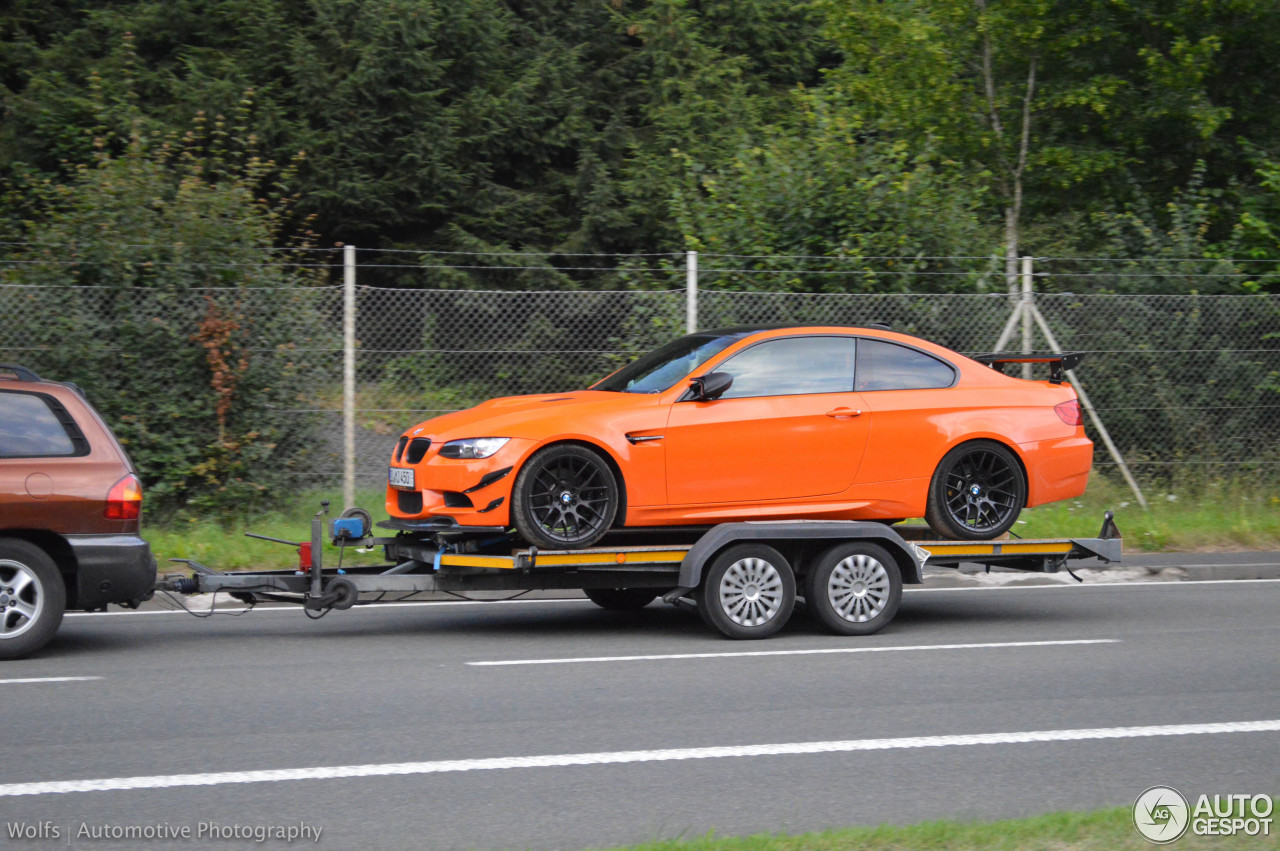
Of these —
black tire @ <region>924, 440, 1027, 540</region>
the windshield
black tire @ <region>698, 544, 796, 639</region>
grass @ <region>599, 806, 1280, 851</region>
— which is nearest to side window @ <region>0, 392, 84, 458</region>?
the windshield

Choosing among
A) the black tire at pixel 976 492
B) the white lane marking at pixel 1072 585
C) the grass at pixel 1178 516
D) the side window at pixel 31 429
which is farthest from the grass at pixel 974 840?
the grass at pixel 1178 516

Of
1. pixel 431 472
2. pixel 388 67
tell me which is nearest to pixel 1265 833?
pixel 431 472

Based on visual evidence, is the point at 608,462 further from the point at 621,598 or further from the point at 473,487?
the point at 621,598

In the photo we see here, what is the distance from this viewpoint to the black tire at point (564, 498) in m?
8.15

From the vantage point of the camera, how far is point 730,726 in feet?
20.4

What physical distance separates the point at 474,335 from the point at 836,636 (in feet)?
17.3

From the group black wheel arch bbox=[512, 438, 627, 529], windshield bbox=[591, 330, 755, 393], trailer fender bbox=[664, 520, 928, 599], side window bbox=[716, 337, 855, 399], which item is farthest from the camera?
windshield bbox=[591, 330, 755, 393]

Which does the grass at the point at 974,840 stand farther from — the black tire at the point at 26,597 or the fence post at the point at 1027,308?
the fence post at the point at 1027,308

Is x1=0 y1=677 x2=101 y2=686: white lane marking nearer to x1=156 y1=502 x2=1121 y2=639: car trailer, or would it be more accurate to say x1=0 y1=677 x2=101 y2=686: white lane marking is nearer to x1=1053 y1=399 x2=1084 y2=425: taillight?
x1=156 y1=502 x2=1121 y2=639: car trailer

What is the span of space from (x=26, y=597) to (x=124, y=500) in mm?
770

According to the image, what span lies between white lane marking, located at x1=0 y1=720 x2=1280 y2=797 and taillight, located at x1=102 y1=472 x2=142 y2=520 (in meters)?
2.86

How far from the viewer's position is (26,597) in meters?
7.62

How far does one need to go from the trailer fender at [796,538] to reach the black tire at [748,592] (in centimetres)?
9

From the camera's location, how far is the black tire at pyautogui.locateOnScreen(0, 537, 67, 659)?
7.57 m
